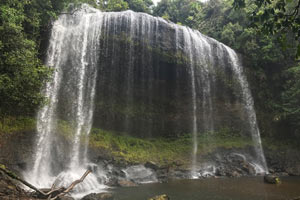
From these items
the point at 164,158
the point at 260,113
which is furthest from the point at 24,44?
the point at 260,113

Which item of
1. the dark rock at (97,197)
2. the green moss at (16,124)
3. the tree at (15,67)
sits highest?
the tree at (15,67)

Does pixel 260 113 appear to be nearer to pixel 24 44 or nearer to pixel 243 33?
pixel 243 33

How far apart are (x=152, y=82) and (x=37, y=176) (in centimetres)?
906

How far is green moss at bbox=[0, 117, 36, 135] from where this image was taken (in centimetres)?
1116

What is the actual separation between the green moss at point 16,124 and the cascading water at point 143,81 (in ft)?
5.25

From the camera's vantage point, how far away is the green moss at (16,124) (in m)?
11.2

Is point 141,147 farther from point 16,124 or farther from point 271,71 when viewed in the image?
point 271,71

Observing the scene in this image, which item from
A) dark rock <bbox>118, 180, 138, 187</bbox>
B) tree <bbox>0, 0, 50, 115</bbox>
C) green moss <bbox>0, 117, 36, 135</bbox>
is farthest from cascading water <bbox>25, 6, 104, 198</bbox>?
tree <bbox>0, 0, 50, 115</bbox>

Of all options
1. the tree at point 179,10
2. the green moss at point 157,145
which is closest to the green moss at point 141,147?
the green moss at point 157,145

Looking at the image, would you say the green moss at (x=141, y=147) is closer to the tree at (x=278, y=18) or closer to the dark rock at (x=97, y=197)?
the dark rock at (x=97, y=197)

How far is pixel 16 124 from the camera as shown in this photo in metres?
11.6

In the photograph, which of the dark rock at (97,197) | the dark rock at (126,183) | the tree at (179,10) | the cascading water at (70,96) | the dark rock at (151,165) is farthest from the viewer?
the tree at (179,10)

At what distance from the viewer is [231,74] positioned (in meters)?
17.7

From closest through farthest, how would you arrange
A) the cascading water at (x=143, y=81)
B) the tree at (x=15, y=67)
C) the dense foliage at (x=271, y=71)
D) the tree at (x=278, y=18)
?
the tree at (x=278, y=18), the tree at (x=15, y=67), the cascading water at (x=143, y=81), the dense foliage at (x=271, y=71)
